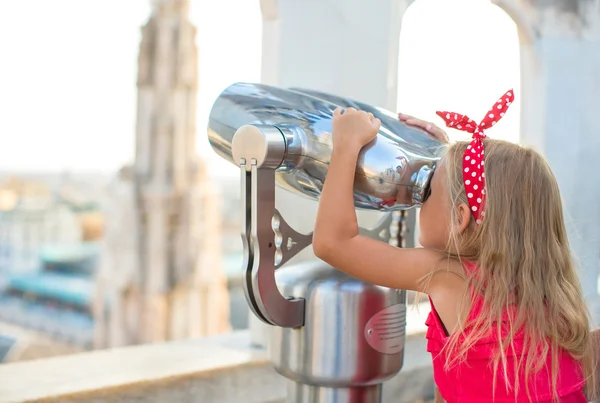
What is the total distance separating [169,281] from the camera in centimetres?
1458

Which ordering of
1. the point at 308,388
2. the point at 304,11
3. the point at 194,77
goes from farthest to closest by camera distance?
the point at 194,77
the point at 304,11
the point at 308,388

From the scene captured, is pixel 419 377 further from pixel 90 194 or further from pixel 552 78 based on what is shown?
pixel 90 194

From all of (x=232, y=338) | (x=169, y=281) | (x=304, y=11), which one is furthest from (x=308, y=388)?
(x=169, y=281)

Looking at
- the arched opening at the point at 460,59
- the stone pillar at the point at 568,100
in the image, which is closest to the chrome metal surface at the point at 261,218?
the arched opening at the point at 460,59

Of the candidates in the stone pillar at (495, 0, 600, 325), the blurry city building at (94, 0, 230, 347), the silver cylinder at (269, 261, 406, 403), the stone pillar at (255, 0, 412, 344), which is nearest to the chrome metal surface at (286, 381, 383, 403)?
the silver cylinder at (269, 261, 406, 403)

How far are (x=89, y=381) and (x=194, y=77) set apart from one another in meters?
13.7

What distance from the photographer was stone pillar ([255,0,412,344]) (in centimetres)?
140

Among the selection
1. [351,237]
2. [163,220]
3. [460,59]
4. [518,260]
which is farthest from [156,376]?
[163,220]

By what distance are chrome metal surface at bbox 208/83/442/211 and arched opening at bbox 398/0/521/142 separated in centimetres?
76

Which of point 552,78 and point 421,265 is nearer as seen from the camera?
point 421,265

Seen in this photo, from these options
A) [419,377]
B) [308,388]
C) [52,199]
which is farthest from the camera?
[52,199]

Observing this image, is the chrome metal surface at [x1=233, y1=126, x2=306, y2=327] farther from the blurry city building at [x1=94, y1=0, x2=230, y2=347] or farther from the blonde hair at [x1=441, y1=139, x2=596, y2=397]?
the blurry city building at [x1=94, y1=0, x2=230, y2=347]

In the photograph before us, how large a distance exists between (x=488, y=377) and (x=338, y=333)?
0.18 meters

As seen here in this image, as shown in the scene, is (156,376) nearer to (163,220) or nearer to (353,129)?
(353,129)
